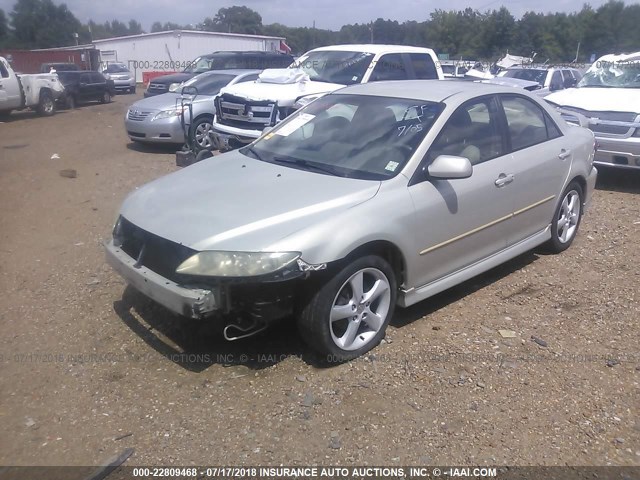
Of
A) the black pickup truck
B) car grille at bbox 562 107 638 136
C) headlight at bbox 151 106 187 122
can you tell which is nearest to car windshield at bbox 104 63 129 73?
the black pickup truck

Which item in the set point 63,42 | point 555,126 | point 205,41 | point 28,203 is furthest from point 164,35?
point 555,126

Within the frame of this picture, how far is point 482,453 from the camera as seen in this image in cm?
300

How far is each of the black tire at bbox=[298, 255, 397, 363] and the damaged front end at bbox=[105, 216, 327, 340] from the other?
0.15 m

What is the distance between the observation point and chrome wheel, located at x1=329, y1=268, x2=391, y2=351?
366cm

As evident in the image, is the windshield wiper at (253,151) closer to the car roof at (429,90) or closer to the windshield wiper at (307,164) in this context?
the windshield wiper at (307,164)

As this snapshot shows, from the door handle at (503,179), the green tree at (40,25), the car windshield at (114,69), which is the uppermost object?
the green tree at (40,25)

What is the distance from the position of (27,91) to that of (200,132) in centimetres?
980

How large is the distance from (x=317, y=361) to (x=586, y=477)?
163 centimetres

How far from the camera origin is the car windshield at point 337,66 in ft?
31.4

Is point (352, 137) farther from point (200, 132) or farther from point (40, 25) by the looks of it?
point (40, 25)

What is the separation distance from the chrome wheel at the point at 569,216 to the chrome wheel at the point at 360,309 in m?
2.51

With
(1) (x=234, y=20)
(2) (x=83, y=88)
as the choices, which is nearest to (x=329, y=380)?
(2) (x=83, y=88)

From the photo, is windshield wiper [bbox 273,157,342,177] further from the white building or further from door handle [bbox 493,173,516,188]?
the white building

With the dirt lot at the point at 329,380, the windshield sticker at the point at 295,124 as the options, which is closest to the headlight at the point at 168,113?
the dirt lot at the point at 329,380
